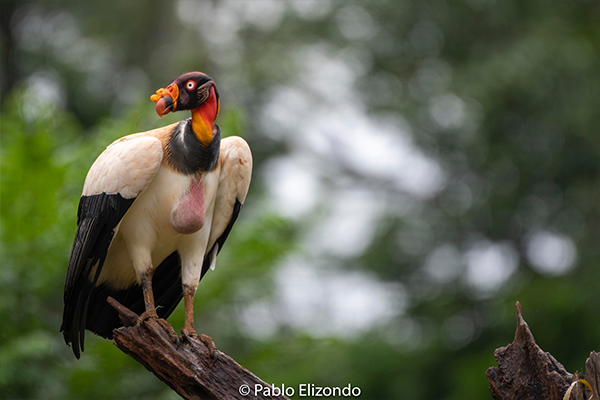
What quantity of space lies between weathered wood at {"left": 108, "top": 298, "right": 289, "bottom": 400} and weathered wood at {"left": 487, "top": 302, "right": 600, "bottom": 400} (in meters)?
1.03

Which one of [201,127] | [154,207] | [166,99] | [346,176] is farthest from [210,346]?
[346,176]

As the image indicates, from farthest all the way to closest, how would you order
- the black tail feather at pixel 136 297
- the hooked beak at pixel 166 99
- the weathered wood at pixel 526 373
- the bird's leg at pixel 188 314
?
the black tail feather at pixel 136 297 < the bird's leg at pixel 188 314 < the hooked beak at pixel 166 99 < the weathered wood at pixel 526 373

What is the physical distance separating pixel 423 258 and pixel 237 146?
24.6 ft

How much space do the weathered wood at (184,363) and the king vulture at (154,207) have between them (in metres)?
0.09

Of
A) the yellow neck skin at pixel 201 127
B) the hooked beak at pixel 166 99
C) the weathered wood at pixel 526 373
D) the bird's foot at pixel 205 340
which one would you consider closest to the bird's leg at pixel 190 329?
the bird's foot at pixel 205 340

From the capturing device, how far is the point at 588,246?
9242 millimetres

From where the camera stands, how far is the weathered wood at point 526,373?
2926 millimetres

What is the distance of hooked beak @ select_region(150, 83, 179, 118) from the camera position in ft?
10.1

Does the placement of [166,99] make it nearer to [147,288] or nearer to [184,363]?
[147,288]

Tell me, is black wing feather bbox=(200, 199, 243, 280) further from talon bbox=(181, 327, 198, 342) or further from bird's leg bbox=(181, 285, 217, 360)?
talon bbox=(181, 327, 198, 342)

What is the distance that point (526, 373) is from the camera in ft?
9.84

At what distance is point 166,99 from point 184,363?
1.25 metres

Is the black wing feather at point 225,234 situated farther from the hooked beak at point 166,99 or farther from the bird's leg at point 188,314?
the hooked beak at point 166,99

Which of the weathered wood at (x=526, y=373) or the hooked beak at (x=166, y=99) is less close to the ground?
the hooked beak at (x=166, y=99)
